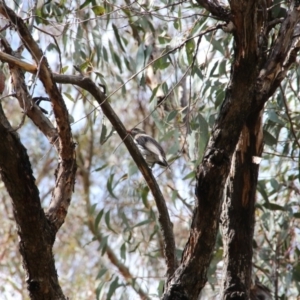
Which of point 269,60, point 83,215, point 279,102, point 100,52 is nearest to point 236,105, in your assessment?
point 269,60

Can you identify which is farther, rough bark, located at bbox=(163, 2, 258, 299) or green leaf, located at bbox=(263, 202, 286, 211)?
green leaf, located at bbox=(263, 202, 286, 211)

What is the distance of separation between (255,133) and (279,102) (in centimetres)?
115

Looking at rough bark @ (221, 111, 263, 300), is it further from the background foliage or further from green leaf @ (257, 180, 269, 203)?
green leaf @ (257, 180, 269, 203)

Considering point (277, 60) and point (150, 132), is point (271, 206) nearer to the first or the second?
point (277, 60)

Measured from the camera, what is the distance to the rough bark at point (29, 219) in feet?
7.02

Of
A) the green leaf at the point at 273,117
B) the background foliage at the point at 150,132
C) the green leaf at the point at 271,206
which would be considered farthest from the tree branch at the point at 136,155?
the green leaf at the point at 271,206

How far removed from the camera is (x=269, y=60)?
278cm

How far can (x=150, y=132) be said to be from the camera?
7078 millimetres

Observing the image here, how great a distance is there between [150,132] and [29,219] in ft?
16.1

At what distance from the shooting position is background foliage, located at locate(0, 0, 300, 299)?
357 centimetres

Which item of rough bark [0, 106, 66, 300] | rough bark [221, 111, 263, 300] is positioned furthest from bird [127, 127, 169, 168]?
rough bark [0, 106, 66, 300]

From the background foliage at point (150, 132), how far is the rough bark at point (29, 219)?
0.30m

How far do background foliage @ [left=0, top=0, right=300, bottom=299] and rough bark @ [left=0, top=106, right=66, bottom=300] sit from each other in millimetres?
302

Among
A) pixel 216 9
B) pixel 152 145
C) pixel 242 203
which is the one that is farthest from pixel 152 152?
pixel 216 9
